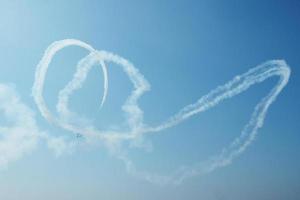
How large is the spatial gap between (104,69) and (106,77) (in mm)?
3070

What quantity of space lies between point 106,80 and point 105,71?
3379 millimetres

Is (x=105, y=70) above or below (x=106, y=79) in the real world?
above

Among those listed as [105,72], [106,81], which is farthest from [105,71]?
[106,81]

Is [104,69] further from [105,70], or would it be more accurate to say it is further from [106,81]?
[106,81]

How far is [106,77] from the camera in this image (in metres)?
50.2

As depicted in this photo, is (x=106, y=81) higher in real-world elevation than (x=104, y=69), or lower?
lower

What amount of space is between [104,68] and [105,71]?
1254mm

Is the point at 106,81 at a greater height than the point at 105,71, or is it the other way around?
the point at 105,71

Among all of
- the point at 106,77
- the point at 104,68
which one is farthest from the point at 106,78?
the point at 104,68

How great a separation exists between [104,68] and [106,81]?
5.06 meters

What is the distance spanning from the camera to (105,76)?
50.4 m

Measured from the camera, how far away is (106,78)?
50.1 meters

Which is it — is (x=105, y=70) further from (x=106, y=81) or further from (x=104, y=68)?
(x=106, y=81)

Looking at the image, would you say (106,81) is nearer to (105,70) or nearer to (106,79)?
(106,79)
